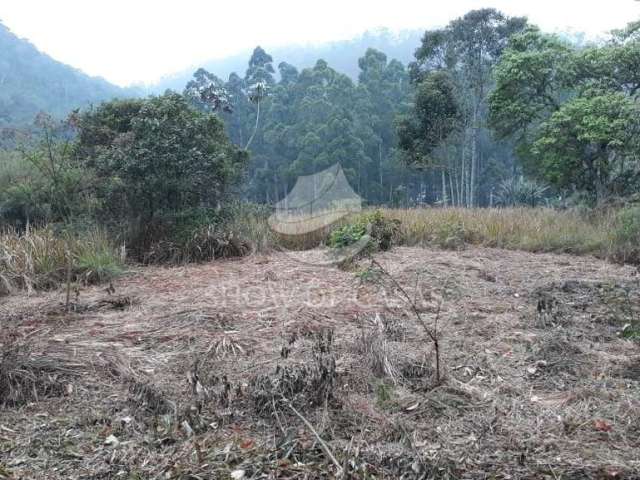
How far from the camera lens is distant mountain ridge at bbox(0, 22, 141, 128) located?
2986 cm

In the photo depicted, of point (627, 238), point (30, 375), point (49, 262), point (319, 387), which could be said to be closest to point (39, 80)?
point (49, 262)

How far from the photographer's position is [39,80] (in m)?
33.1

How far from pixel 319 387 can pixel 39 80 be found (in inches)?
1515

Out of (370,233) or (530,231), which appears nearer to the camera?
(370,233)

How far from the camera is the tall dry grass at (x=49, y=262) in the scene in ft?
13.1

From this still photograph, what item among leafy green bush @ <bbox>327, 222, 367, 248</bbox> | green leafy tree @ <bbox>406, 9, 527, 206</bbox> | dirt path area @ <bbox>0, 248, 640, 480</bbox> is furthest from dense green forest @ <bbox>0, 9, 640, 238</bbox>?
dirt path area @ <bbox>0, 248, 640, 480</bbox>

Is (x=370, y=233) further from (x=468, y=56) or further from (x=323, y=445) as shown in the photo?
(x=468, y=56)

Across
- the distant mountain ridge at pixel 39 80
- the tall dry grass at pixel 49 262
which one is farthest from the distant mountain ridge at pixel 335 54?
the tall dry grass at pixel 49 262

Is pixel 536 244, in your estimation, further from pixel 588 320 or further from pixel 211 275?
pixel 211 275

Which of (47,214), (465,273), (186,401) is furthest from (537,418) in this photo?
(47,214)

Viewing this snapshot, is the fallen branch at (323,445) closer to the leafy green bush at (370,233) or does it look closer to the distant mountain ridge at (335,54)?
the leafy green bush at (370,233)

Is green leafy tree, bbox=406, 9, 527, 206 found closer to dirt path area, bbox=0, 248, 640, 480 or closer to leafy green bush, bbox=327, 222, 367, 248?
leafy green bush, bbox=327, 222, 367, 248

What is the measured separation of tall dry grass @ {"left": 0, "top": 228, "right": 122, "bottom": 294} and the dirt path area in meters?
0.52

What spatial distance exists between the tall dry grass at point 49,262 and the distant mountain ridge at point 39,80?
27051 millimetres
